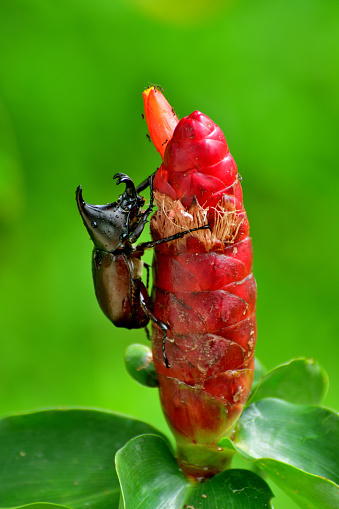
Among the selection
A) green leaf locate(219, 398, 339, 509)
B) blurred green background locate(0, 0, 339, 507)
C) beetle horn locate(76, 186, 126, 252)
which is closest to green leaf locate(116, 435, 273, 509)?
green leaf locate(219, 398, 339, 509)

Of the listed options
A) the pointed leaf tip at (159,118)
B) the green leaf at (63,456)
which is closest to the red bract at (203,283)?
the pointed leaf tip at (159,118)

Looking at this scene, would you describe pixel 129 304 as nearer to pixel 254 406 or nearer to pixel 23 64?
pixel 254 406

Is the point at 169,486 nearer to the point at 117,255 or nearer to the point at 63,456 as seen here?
the point at 63,456

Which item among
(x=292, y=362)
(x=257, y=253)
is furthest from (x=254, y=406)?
(x=257, y=253)

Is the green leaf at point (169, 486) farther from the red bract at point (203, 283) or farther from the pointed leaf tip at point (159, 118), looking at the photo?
the pointed leaf tip at point (159, 118)

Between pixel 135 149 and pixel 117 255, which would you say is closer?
pixel 117 255

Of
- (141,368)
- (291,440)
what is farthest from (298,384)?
(141,368)
